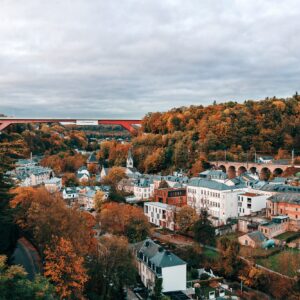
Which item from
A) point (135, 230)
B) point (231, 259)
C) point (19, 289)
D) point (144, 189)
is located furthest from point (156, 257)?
point (144, 189)

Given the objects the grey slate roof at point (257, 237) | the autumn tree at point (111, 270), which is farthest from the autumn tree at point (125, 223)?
the grey slate roof at point (257, 237)

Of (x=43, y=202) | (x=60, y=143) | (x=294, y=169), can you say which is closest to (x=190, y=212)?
(x=43, y=202)

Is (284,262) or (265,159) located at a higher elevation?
(265,159)

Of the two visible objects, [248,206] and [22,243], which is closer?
[22,243]

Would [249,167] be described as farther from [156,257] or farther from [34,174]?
[156,257]

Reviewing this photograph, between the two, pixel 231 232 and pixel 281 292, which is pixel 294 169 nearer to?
pixel 231 232

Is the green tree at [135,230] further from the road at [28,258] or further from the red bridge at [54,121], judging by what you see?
the red bridge at [54,121]
